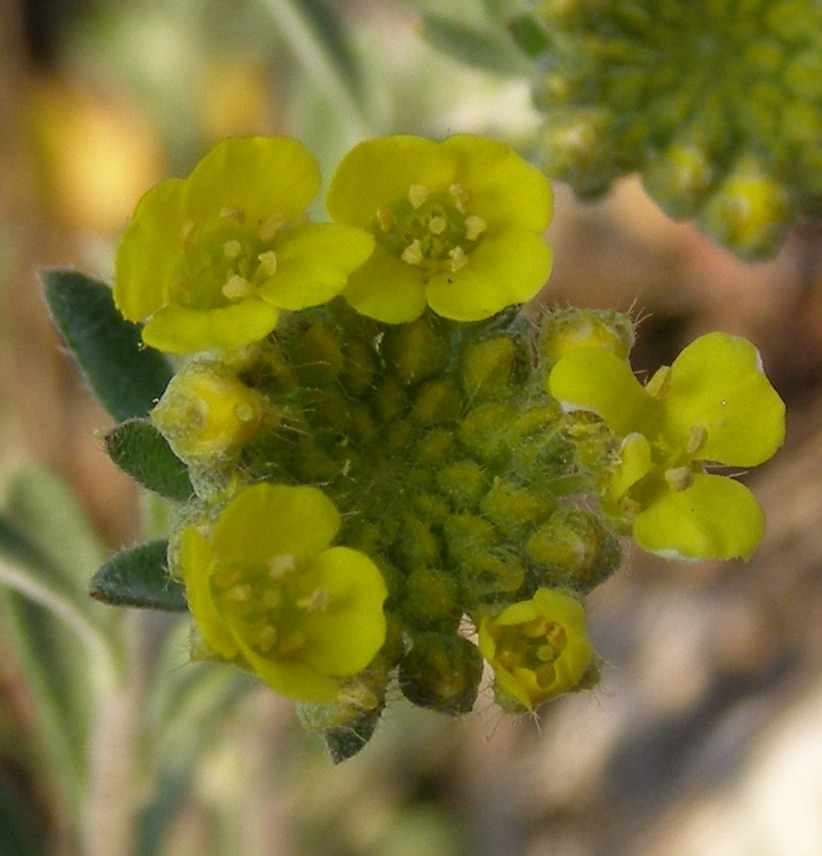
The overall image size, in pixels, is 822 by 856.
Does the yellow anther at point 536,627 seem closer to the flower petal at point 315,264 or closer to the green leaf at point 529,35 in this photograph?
the flower petal at point 315,264

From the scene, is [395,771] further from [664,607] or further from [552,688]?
[552,688]

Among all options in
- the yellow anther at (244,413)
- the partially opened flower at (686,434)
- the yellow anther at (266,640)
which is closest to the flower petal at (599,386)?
the partially opened flower at (686,434)

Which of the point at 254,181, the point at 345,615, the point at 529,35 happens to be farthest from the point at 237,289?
the point at 529,35

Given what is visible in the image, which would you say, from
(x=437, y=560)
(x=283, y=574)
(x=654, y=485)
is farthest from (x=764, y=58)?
(x=283, y=574)

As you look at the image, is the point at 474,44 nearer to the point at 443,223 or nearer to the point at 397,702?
the point at 443,223

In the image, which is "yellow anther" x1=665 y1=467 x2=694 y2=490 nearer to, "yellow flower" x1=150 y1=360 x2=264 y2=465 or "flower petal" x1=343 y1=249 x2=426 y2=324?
"flower petal" x1=343 y1=249 x2=426 y2=324
